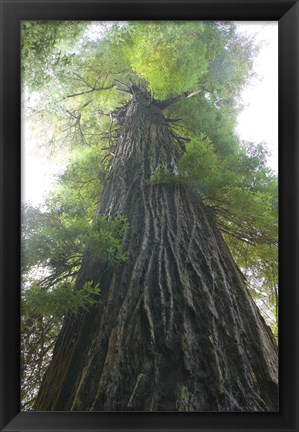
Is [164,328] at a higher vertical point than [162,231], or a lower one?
lower

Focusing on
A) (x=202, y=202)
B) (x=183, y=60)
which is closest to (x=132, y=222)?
(x=202, y=202)

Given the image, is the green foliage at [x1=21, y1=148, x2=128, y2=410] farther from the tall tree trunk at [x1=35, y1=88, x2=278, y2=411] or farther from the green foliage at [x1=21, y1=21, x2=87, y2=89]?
the green foliage at [x1=21, y1=21, x2=87, y2=89]

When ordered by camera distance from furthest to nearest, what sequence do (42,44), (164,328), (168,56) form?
(168,56) → (42,44) → (164,328)

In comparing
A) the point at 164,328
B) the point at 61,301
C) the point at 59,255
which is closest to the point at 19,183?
the point at 59,255

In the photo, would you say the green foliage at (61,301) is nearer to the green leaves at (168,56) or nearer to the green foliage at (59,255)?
the green foliage at (59,255)

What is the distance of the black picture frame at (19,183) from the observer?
4.13ft

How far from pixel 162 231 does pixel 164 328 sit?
331 millimetres

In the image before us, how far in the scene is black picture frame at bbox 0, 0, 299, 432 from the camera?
49.5 inches

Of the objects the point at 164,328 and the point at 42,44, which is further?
the point at 42,44

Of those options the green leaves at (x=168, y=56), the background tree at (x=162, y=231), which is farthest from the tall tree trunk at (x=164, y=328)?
the green leaves at (x=168, y=56)

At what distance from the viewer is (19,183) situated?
52.6 inches

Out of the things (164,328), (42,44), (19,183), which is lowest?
(164,328)

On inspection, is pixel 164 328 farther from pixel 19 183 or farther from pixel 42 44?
pixel 42 44
